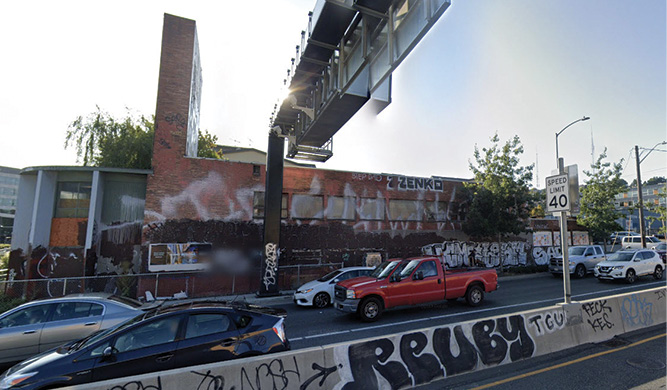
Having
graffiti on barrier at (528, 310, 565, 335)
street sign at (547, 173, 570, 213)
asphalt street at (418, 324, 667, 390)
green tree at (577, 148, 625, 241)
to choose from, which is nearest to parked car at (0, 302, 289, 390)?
asphalt street at (418, 324, 667, 390)

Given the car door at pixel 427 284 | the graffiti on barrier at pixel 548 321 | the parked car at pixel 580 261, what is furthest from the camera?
the parked car at pixel 580 261

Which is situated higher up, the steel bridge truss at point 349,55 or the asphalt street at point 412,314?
the steel bridge truss at point 349,55

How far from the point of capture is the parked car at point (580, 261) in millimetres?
18328

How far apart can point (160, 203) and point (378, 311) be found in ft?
40.1

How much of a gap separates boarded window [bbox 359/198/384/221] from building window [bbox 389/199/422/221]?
74 centimetres

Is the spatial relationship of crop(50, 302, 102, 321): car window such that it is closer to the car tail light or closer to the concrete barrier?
the car tail light

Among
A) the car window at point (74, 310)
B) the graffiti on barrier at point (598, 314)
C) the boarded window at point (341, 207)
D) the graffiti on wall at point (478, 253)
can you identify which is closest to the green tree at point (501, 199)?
the graffiti on wall at point (478, 253)

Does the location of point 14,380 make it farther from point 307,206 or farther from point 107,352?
point 307,206

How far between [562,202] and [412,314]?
213 inches

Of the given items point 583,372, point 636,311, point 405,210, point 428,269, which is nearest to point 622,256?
point 405,210

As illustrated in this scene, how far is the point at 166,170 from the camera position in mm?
16469

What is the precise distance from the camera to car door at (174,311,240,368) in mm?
4719

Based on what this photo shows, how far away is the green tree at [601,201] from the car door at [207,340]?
2822 cm

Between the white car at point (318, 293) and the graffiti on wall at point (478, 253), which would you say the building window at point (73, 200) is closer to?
the white car at point (318, 293)
